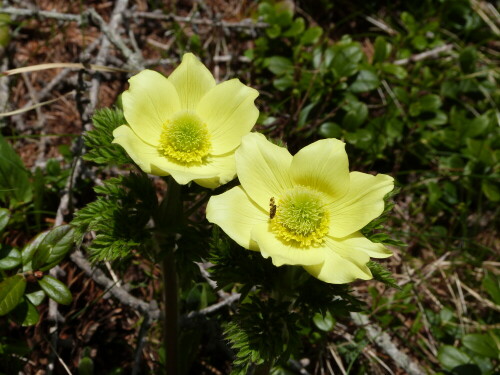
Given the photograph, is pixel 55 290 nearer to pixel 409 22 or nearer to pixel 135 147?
pixel 135 147

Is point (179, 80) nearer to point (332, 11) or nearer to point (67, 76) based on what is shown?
point (67, 76)

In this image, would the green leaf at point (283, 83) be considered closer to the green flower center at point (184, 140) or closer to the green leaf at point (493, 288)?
the green flower center at point (184, 140)

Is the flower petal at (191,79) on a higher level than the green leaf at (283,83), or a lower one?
higher

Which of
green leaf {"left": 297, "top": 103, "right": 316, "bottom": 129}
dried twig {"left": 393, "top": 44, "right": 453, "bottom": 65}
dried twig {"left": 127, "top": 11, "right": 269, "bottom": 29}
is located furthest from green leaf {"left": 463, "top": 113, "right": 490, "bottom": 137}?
dried twig {"left": 127, "top": 11, "right": 269, "bottom": 29}

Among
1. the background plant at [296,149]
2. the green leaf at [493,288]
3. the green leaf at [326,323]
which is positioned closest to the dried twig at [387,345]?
the background plant at [296,149]

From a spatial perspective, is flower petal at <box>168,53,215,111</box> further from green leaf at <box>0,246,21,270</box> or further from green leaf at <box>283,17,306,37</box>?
green leaf at <box>283,17,306,37</box>

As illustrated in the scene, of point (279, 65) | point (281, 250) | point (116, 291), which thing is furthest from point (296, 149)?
point (281, 250)

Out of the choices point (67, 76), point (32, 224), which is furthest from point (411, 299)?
point (67, 76)
